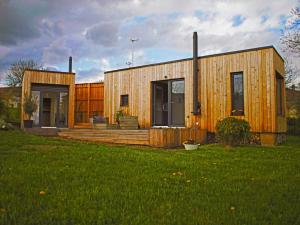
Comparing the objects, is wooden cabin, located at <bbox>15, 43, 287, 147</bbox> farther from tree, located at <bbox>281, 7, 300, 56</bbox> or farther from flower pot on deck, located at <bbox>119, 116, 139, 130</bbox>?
tree, located at <bbox>281, 7, 300, 56</bbox>

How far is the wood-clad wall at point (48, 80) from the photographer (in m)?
14.0

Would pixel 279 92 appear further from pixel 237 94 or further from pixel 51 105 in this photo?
pixel 51 105

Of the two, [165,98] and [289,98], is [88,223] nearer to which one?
[165,98]

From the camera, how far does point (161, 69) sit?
1262 centimetres

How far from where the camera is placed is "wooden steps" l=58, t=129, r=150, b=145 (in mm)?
9728

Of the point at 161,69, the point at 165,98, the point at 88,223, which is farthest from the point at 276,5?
the point at 88,223

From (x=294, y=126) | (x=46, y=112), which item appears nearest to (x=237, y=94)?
(x=294, y=126)

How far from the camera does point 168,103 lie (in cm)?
1261

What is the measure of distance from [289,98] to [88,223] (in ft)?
69.0

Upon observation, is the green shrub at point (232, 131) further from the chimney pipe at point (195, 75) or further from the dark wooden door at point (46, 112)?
the dark wooden door at point (46, 112)

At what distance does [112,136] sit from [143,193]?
24.6ft

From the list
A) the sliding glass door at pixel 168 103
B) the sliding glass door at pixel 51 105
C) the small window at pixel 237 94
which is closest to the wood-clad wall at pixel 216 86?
the small window at pixel 237 94

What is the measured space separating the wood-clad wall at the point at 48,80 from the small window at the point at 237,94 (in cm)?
864

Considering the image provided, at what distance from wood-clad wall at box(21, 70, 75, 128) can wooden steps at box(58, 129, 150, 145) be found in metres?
2.86
